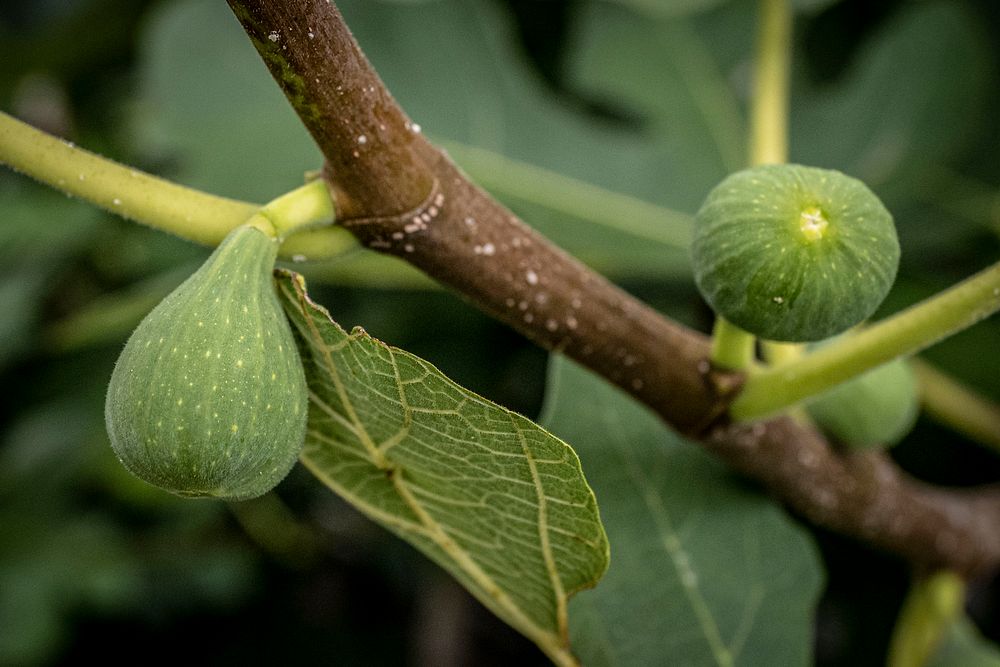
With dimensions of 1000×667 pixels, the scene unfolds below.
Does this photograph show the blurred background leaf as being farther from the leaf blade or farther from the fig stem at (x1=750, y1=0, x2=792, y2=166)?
the fig stem at (x1=750, y1=0, x2=792, y2=166)

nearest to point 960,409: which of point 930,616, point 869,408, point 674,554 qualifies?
point 930,616

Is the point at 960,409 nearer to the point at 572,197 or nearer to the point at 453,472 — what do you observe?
the point at 572,197

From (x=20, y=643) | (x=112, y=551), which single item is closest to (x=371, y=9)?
(x=112, y=551)

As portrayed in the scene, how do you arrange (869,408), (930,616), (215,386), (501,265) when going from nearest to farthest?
(215,386) < (501,265) < (869,408) < (930,616)

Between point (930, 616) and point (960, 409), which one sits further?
point (960, 409)

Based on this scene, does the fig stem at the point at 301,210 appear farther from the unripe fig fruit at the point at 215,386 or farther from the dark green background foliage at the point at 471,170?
the dark green background foliage at the point at 471,170

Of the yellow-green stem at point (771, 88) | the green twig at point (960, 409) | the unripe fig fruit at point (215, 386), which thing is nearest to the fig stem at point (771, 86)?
the yellow-green stem at point (771, 88)

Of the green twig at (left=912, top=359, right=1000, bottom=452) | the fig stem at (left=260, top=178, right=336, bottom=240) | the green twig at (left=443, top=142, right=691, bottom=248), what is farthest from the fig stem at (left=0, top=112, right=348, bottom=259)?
the green twig at (left=912, top=359, right=1000, bottom=452)
